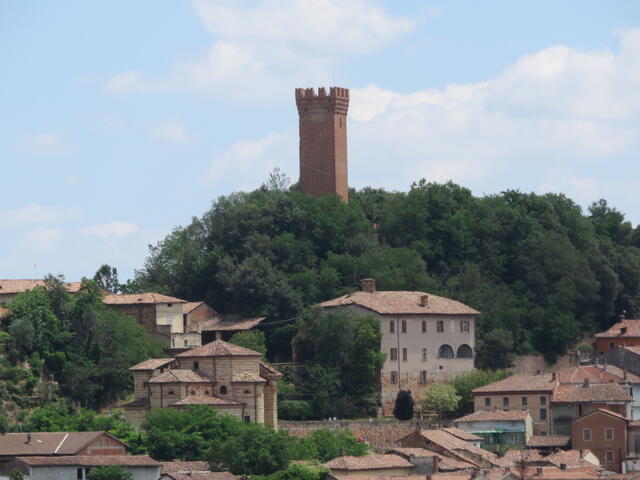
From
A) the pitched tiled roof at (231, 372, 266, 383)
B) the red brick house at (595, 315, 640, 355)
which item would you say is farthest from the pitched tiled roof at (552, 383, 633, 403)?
the pitched tiled roof at (231, 372, 266, 383)

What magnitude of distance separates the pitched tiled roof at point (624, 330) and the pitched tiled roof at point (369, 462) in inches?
1156

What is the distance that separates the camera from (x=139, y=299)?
11581 cm

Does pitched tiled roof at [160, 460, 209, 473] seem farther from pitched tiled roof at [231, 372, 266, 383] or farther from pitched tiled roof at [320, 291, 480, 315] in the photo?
pitched tiled roof at [320, 291, 480, 315]

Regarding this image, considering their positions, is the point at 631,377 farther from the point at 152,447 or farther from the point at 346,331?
the point at 152,447

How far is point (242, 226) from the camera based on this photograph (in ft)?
390

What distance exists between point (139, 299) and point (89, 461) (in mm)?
28259

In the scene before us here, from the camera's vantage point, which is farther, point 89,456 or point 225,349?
point 225,349

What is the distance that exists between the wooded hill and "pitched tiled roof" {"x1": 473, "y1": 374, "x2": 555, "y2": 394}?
8.48 meters

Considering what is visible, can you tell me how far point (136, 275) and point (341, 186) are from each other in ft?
46.9

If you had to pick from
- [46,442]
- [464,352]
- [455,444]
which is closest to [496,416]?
[455,444]

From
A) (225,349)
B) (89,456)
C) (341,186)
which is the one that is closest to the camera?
(89,456)

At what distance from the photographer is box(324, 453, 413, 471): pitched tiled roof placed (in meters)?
90.7

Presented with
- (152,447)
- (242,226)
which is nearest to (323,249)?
(242,226)

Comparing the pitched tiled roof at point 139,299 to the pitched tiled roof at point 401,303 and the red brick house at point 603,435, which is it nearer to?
the pitched tiled roof at point 401,303
